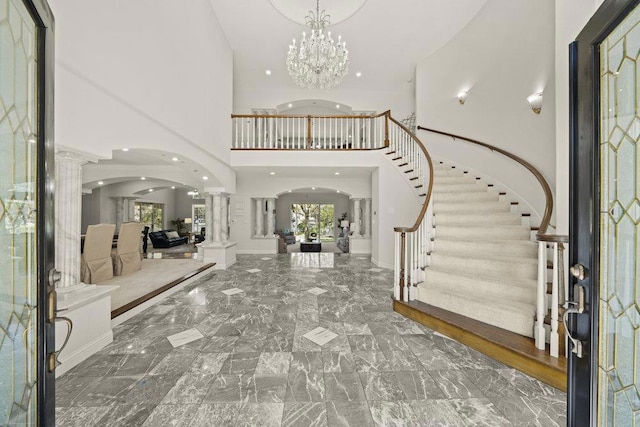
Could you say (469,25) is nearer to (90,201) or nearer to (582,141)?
(582,141)

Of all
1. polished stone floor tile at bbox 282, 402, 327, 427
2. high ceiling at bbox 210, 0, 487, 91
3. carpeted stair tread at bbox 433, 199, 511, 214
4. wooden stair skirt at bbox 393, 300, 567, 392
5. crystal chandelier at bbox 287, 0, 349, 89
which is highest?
high ceiling at bbox 210, 0, 487, 91

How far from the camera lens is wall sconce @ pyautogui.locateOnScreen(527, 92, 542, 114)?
11.6 ft

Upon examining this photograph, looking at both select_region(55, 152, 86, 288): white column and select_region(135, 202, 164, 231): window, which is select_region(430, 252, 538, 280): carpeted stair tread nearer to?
select_region(55, 152, 86, 288): white column

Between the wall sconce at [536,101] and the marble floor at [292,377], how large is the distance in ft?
11.6

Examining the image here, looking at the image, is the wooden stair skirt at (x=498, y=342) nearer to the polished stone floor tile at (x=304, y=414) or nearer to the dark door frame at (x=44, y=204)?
the polished stone floor tile at (x=304, y=414)

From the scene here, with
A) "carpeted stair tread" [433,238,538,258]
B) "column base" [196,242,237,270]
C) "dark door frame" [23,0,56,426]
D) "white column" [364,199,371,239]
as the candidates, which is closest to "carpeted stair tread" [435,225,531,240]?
"carpeted stair tread" [433,238,538,258]

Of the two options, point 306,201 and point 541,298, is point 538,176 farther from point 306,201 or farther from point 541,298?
point 306,201

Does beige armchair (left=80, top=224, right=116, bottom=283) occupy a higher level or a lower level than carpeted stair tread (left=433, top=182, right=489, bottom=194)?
lower

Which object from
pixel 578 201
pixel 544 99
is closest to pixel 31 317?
pixel 578 201

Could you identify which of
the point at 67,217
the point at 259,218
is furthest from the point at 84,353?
the point at 259,218

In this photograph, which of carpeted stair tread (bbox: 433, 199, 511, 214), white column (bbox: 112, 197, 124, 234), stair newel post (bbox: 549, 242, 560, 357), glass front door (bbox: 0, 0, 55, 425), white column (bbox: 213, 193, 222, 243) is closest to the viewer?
glass front door (bbox: 0, 0, 55, 425)

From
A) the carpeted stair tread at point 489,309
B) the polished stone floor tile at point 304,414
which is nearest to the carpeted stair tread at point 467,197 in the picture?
the carpeted stair tread at point 489,309

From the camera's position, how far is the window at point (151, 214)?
11.7 m

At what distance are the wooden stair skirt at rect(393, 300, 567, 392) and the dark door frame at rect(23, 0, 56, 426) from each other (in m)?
2.79
